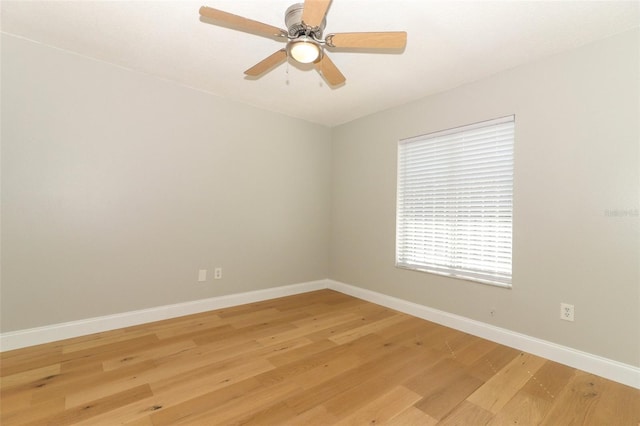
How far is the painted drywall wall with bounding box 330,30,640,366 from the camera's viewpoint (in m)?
1.95

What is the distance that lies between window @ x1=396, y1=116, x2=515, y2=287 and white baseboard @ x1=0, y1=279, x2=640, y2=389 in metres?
0.43

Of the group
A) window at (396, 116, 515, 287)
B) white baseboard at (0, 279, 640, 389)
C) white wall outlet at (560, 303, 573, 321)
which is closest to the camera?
white baseboard at (0, 279, 640, 389)

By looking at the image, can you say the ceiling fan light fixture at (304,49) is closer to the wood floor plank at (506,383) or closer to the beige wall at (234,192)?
the beige wall at (234,192)

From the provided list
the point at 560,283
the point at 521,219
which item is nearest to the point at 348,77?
the point at 521,219

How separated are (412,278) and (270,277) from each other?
1722 mm

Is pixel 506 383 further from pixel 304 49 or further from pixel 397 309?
pixel 304 49

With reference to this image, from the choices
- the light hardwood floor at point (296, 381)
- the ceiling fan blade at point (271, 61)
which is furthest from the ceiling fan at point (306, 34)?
the light hardwood floor at point (296, 381)

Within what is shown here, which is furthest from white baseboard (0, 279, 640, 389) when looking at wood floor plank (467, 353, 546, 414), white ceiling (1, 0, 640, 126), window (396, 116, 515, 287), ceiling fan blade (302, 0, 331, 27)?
ceiling fan blade (302, 0, 331, 27)

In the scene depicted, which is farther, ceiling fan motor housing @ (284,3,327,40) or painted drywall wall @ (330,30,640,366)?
painted drywall wall @ (330,30,640,366)

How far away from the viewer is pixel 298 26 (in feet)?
5.32

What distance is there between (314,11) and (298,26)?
20 cm

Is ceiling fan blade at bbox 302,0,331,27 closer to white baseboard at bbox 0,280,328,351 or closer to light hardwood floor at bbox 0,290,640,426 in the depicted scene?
light hardwood floor at bbox 0,290,640,426

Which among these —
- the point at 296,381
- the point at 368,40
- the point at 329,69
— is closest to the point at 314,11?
the point at 368,40

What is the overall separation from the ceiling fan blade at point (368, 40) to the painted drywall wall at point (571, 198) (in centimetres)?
145
